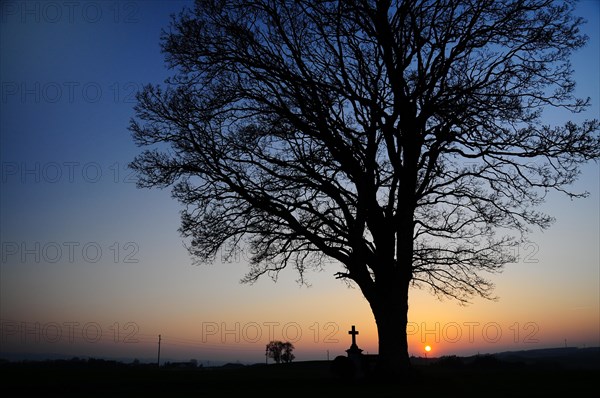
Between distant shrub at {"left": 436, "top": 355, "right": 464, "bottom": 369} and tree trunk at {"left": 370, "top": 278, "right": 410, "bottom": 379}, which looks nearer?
tree trunk at {"left": 370, "top": 278, "right": 410, "bottom": 379}

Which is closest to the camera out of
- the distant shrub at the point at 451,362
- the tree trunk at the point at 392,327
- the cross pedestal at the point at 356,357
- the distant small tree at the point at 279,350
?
the tree trunk at the point at 392,327

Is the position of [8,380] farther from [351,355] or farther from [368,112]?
[368,112]

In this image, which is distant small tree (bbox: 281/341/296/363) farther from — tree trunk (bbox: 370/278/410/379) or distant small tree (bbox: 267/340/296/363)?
tree trunk (bbox: 370/278/410/379)

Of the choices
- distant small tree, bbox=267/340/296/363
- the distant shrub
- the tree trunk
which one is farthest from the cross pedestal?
distant small tree, bbox=267/340/296/363

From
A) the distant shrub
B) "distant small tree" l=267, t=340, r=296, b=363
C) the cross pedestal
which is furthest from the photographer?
"distant small tree" l=267, t=340, r=296, b=363

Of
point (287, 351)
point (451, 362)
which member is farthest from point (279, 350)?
point (451, 362)

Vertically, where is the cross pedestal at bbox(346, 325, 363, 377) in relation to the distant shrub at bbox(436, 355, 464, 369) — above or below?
above

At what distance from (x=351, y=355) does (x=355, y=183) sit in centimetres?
527

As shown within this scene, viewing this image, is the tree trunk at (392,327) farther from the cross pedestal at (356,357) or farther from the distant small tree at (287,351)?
the distant small tree at (287,351)

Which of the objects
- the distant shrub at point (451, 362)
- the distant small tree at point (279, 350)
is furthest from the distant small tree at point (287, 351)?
the distant shrub at point (451, 362)

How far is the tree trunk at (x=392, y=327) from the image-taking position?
15.7m

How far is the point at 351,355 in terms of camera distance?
16.5 metres

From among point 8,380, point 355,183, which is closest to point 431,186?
point 355,183

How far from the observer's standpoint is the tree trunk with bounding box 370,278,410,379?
15.7 meters
